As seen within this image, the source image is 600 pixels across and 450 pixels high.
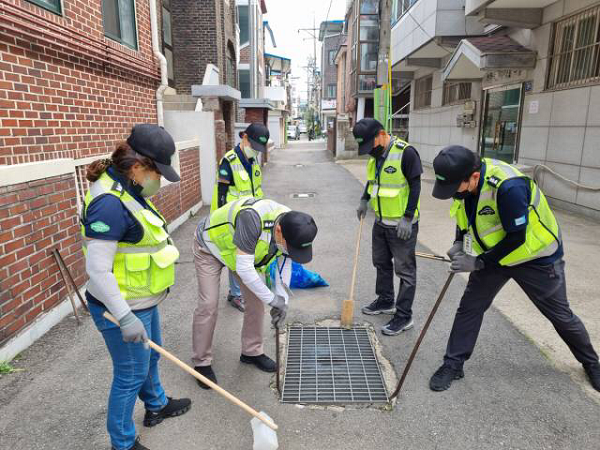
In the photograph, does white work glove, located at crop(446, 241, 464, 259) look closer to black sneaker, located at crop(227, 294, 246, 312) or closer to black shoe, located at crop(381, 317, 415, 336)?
black shoe, located at crop(381, 317, 415, 336)

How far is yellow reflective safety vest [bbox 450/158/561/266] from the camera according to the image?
2.86 m

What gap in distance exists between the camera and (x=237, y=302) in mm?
4645

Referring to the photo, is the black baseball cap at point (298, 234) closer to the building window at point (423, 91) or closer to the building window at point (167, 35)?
the building window at point (167, 35)

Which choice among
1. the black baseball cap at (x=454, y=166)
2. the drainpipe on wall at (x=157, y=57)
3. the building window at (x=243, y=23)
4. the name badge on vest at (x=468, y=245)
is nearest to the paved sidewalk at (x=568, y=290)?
the name badge on vest at (x=468, y=245)

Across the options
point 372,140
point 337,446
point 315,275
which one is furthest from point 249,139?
point 337,446

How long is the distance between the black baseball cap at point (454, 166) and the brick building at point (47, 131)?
8.06 feet

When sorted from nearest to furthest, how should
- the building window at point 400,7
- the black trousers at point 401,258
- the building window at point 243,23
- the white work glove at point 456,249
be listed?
1. the white work glove at point 456,249
2. the black trousers at point 401,258
3. the building window at point 400,7
4. the building window at point 243,23

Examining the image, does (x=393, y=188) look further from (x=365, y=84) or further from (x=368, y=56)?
(x=368, y=56)

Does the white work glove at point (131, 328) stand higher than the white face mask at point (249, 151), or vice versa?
the white face mask at point (249, 151)

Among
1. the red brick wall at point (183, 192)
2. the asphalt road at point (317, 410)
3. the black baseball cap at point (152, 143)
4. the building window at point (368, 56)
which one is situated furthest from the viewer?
the building window at point (368, 56)

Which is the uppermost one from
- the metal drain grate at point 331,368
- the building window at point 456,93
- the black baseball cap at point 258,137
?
the building window at point 456,93

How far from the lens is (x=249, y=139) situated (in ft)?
15.3

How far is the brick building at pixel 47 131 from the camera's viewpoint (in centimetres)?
355

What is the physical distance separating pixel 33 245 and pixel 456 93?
14.0 m
